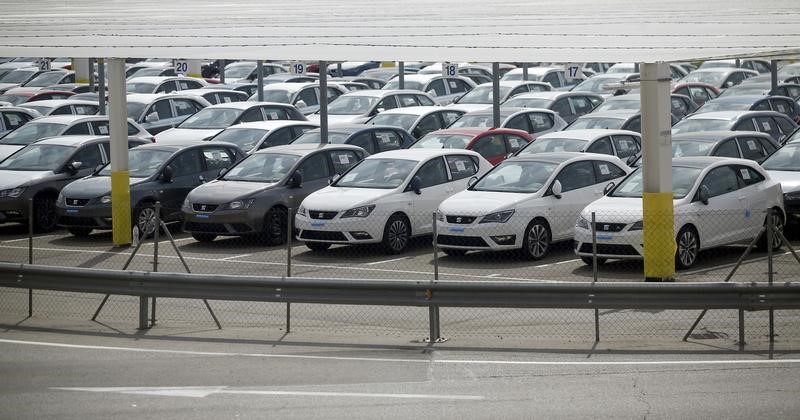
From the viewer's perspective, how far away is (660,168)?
56.6 ft

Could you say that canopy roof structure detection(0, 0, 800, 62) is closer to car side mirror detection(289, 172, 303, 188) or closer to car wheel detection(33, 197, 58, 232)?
car side mirror detection(289, 172, 303, 188)

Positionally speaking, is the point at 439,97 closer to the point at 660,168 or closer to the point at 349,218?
the point at 349,218

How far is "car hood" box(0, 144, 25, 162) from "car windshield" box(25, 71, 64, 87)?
20.1m

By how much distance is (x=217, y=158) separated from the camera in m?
24.7

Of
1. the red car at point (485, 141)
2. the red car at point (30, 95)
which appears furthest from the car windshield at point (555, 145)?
the red car at point (30, 95)

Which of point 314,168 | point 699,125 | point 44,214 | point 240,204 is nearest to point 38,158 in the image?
point 44,214

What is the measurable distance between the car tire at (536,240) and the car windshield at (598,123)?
29.8 feet

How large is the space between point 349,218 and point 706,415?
10261 mm

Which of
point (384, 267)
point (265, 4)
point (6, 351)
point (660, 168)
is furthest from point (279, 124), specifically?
point (6, 351)

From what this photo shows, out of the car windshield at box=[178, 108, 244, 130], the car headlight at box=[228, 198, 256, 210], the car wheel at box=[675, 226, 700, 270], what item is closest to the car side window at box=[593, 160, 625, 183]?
the car wheel at box=[675, 226, 700, 270]

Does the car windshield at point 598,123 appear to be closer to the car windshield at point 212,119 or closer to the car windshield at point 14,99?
the car windshield at point 212,119

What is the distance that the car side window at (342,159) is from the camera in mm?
23594

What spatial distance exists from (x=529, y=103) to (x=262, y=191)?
46.1ft

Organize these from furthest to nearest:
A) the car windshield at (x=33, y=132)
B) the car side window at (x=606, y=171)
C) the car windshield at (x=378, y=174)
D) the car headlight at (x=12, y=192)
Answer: the car windshield at (x=33, y=132), the car headlight at (x=12, y=192), the car windshield at (x=378, y=174), the car side window at (x=606, y=171)
